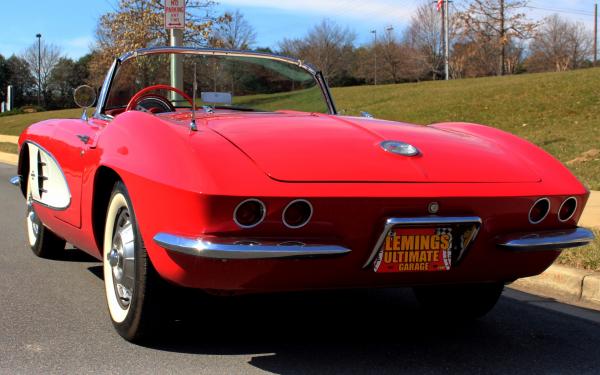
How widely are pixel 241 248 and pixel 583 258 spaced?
3.27m

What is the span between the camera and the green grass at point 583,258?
16.2ft

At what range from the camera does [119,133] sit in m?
3.38

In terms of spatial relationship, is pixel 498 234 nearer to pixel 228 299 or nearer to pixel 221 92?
pixel 228 299

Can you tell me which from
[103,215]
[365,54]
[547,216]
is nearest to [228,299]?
[103,215]

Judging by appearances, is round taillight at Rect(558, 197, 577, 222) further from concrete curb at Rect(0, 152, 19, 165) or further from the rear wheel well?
concrete curb at Rect(0, 152, 19, 165)

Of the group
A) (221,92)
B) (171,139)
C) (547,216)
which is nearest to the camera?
(171,139)

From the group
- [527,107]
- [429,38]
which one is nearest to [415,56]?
[429,38]

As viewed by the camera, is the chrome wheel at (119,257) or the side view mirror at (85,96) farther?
the side view mirror at (85,96)

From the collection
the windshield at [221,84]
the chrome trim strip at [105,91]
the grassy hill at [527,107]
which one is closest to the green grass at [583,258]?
the windshield at [221,84]

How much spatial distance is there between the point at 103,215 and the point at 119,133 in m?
0.61

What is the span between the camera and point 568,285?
4.81m

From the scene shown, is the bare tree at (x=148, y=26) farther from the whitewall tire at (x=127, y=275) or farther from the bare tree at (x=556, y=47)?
the bare tree at (x=556, y=47)

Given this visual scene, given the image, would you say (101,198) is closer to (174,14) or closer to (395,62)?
(174,14)

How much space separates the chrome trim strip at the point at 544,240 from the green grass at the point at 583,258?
170cm
